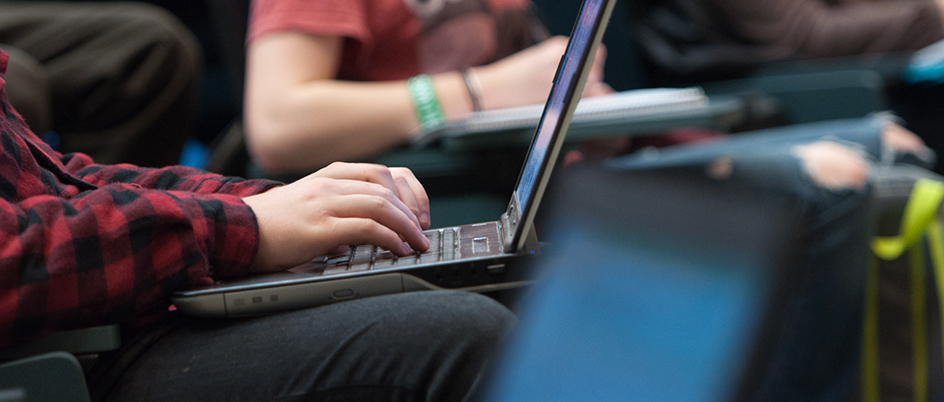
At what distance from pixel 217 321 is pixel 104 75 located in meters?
0.59

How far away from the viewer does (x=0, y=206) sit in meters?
0.31

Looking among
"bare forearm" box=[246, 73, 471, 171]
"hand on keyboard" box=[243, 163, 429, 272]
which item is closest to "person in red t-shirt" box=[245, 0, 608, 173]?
"bare forearm" box=[246, 73, 471, 171]

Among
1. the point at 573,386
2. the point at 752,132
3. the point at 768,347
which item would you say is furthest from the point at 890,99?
the point at 573,386

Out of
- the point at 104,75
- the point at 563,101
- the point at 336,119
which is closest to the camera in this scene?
the point at 563,101

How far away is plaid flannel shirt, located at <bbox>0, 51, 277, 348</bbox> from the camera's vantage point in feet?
0.97

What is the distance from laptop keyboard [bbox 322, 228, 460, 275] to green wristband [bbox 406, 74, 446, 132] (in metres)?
0.25

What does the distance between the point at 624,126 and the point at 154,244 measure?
16.7 inches

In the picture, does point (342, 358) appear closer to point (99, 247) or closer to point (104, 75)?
point (99, 247)

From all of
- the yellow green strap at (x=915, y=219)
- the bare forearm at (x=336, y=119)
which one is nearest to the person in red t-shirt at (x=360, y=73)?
the bare forearm at (x=336, y=119)

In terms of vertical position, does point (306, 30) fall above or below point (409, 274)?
above

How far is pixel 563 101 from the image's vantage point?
1.02 ft

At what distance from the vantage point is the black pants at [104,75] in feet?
2.64

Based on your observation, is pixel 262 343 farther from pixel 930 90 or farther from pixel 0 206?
pixel 930 90

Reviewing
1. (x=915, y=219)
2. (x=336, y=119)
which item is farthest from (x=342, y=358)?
(x=915, y=219)
